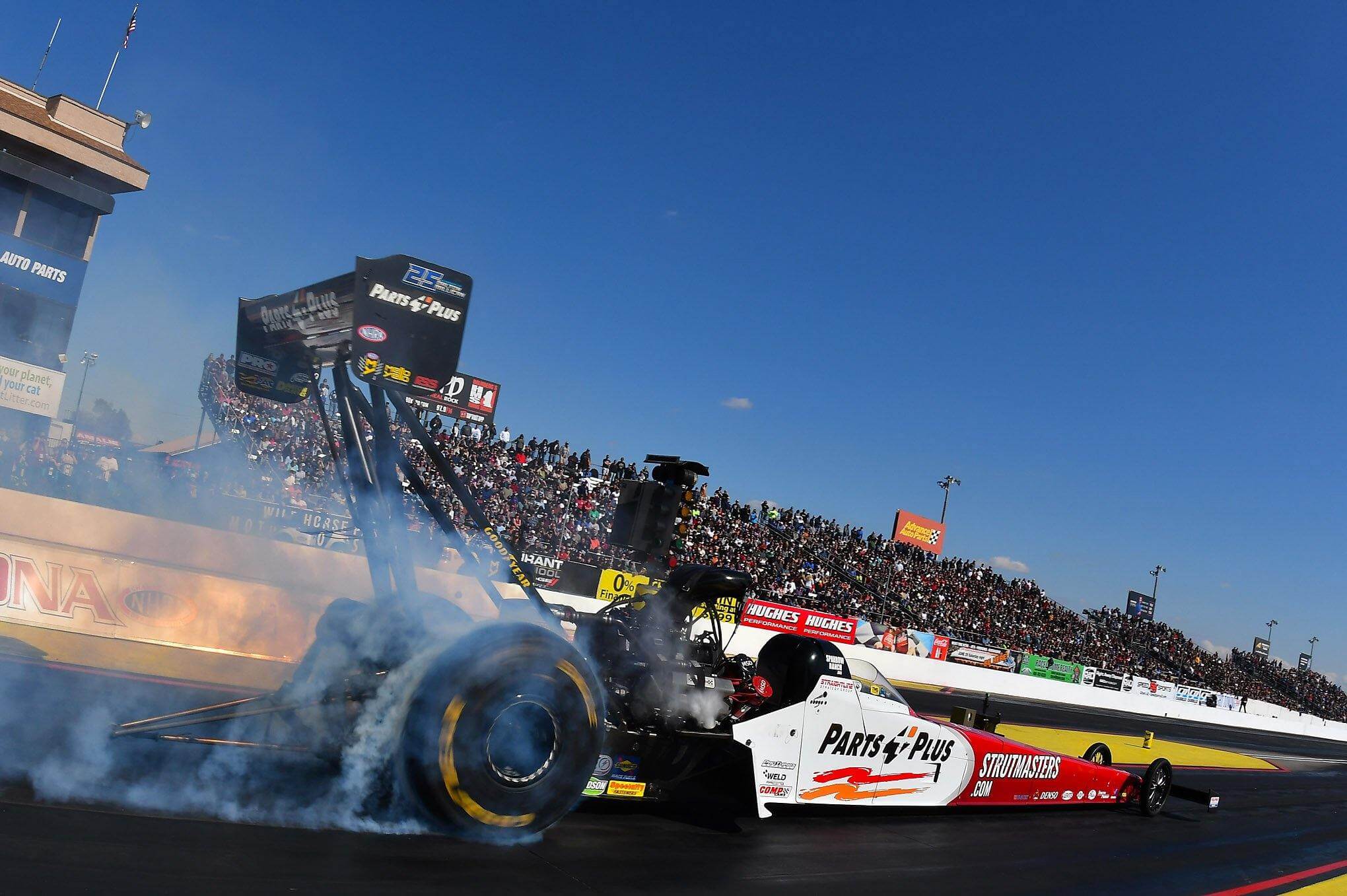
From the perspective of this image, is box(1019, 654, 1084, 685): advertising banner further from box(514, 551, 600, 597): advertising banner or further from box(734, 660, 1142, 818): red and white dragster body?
box(734, 660, 1142, 818): red and white dragster body

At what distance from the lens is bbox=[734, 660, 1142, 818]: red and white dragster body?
663cm

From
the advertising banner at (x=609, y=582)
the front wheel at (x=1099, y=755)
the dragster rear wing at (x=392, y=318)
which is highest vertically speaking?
the dragster rear wing at (x=392, y=318)

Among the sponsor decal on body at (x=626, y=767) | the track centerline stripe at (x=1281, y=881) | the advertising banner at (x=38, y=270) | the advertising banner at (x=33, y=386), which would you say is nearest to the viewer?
the sponsor decal on body at (x=626, y=767)

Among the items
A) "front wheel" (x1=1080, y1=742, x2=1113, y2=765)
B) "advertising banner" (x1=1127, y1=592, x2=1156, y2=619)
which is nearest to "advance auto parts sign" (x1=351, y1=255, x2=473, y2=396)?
"front wheel" (x1=1080, y1=742, x2=1113, y2=765)

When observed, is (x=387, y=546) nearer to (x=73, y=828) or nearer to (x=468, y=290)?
(x=468, y=290)

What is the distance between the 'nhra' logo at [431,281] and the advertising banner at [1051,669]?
3227cm

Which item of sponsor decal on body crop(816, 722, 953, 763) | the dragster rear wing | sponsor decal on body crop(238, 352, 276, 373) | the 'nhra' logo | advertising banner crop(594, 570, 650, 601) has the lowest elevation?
sponsor decal on body crop(816, 722, 953, 763)

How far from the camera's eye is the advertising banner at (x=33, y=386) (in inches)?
917

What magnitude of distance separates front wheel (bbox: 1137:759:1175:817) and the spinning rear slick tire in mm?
7714

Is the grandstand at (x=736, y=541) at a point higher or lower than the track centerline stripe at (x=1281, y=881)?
higher

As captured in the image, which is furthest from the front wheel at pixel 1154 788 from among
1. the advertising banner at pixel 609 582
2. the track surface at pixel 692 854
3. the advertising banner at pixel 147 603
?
the advertising banner at pixel 609 582

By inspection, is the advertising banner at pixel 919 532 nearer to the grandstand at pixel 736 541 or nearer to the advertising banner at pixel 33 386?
the grandstand at pixel 736 541

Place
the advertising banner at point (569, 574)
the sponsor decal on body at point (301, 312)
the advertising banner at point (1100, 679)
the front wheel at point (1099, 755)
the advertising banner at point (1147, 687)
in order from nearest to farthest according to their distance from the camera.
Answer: the sponsor decal on body at point (301, 312), the front wheel at point (1099, 755), the advertising banner at point (569, 574), the advertising banner at point (1100, 679), the advertising banner at point (1147, 687)

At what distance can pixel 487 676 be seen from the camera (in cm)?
477
